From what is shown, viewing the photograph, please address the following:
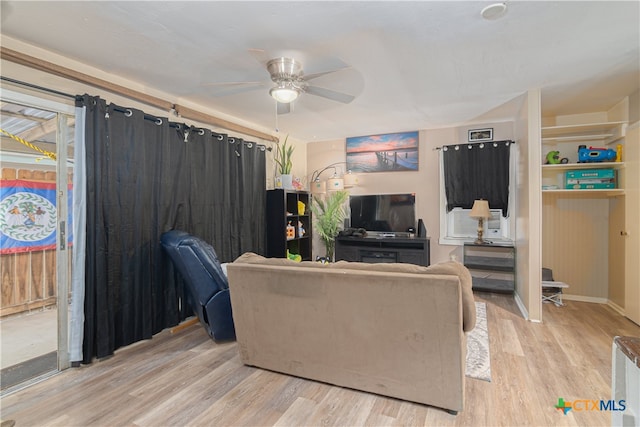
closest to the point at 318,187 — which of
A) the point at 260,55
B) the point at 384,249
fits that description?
the point at 384,249

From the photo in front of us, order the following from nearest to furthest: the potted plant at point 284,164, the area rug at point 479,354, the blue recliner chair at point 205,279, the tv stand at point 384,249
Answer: the area rug at point 479,354, the blue recliner chair at point 205,279, the potted plant at point 284,164, the tv stand at point 384,249

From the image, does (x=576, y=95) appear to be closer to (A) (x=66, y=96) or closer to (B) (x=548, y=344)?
(B) (x=548, y=344)

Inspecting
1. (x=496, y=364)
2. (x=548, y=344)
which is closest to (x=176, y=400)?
(x=496, y=364)

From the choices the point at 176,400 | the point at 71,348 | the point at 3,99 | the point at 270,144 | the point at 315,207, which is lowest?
the point at 176,400

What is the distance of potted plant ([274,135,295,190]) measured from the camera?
4.48 meters

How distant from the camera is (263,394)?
204 cm

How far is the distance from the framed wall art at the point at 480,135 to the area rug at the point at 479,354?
2625 millimetres

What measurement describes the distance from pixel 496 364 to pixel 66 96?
3.95 metres

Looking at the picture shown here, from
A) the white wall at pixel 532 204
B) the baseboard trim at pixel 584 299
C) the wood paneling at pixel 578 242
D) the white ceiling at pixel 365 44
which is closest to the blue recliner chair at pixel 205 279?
the white ceiling at pixel 365 44

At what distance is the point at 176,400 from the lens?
198 cm

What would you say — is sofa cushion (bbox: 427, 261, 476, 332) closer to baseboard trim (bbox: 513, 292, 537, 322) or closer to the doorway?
baseboard trim (bbox: 513, 292, 537, 322)

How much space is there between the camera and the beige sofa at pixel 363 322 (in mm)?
1729

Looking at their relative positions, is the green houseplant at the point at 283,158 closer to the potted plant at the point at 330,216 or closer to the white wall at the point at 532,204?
the potted plant at the point at 330,216

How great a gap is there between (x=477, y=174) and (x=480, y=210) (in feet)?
1.87
